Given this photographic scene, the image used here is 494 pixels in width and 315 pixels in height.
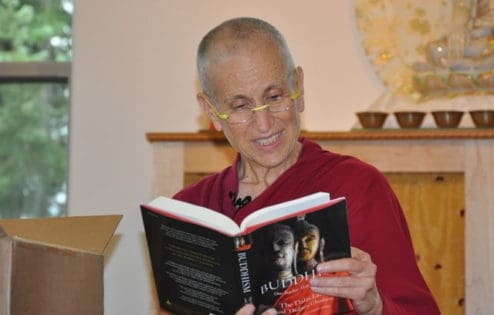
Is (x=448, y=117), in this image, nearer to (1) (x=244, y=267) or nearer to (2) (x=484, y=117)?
(2) (x=484, y=117)

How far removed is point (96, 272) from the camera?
5.96 feet

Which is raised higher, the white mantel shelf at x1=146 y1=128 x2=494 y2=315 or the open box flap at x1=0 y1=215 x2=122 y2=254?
the open box flap at x1=0 y1=215 x2=122 y2=254

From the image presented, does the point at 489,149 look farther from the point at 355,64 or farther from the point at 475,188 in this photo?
the point at 355,64

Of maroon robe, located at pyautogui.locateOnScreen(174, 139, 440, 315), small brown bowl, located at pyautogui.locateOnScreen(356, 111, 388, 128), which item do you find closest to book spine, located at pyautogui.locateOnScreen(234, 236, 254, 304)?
maroon robe, located at pyautogui.locateOnScreen(174, 139, 440, 315)

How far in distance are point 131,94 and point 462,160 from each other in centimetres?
138

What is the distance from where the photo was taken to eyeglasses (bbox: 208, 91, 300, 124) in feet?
6.39

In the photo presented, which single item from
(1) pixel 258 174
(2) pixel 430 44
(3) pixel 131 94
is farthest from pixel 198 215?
(3) pixel 131 94

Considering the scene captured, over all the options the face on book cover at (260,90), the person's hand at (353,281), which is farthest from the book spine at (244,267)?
the face on book cover at (260,90)

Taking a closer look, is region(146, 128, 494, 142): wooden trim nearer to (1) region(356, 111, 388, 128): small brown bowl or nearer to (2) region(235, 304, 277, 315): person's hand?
(1) region(356, 111, 388, 128): small brown bowl

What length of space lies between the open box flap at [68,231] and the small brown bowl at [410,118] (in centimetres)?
185

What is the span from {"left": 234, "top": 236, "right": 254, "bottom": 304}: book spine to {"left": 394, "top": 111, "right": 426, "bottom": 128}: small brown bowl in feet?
6.55

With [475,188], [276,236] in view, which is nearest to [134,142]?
[475,188]

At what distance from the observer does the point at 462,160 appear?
347cm

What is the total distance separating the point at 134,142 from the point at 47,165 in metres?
0.54
